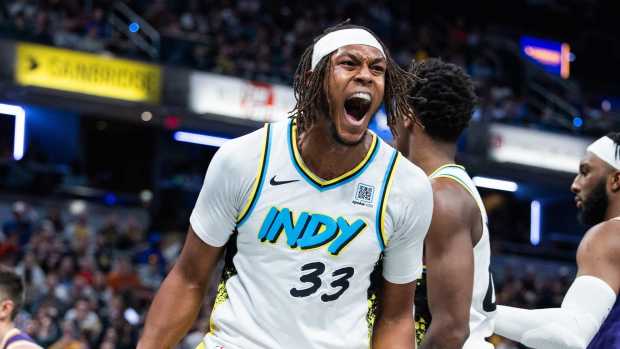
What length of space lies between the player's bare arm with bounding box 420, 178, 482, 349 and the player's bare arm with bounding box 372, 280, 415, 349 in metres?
0.46

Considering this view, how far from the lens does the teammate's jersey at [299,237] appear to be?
3205 millimetres

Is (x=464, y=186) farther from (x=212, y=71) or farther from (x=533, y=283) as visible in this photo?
(x=533, y=283)

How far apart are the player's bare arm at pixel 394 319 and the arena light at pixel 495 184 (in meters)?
20.0

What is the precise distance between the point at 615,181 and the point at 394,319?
1.73 metres

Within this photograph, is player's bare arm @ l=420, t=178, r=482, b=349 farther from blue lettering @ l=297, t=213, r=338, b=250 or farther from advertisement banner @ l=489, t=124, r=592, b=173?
advertisement banner @ l=489, t=124, r=592, b=173

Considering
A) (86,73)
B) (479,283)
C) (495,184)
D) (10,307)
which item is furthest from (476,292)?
(495,184)

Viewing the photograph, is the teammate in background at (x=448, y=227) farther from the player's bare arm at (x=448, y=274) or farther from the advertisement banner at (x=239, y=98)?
the advertisement banner at (x=239, y=98)

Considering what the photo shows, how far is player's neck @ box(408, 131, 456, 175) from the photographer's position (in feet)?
13.9

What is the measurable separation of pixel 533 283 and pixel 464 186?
633 inches

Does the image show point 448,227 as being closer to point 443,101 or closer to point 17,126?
point 443,101

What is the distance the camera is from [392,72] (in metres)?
3.41

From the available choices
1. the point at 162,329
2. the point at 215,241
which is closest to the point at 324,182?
the point at 215,241

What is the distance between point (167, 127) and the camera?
64.7 ft

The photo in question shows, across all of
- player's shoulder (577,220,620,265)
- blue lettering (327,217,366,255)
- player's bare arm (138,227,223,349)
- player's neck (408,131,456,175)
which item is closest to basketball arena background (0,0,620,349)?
player's neck (408,131,456,175)
